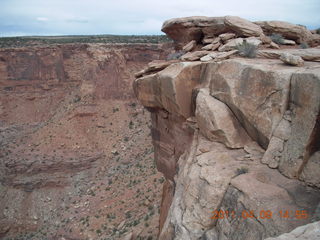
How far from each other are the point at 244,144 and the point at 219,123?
0.83 m

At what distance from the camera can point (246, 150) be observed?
258 inches

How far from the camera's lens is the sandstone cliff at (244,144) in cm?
489

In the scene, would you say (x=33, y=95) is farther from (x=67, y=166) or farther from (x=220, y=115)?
(x=220, y=115)

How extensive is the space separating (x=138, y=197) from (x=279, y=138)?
1603 centimetres

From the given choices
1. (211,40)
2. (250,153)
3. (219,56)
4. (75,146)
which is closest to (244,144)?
(250,153)

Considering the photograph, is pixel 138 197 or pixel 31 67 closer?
pixel 138 197

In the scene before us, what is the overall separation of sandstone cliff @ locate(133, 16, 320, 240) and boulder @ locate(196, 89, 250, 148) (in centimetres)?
3

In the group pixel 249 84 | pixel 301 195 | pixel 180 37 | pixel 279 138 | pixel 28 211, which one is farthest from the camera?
pixel 28 211

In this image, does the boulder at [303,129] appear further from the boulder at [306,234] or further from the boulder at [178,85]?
the boulder at [178,85]

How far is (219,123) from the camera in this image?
6965 millimetres

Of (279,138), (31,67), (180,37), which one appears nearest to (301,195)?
(279,138)

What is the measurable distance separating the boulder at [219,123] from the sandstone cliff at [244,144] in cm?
3

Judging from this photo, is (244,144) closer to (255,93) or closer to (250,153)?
(250,153)

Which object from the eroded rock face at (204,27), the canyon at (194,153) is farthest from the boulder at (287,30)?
the eroded rock face at (204,27)
